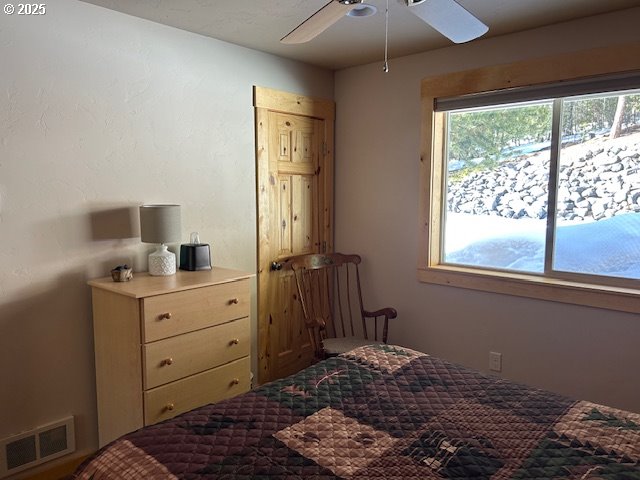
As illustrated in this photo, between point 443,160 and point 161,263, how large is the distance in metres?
1.96

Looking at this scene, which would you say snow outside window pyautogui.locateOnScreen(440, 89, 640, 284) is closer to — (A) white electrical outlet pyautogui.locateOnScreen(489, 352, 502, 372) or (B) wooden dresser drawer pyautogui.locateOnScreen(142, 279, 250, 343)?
(A) white electrical outlet pyautogui.locateOnScreen(489, 352, 502, 372)

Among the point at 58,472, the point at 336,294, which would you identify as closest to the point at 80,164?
the point at 58,472

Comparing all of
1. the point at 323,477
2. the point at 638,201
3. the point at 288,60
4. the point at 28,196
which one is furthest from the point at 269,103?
the point at 323,477

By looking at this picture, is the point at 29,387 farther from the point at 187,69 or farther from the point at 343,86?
the point at 343,86

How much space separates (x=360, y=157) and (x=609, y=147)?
64.3 inches

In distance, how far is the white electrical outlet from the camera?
3.00 meters

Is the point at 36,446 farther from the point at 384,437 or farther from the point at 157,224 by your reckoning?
the point at 384,437

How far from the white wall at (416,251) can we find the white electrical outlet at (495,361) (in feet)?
0.09

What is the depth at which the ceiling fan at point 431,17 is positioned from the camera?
5.41 ft

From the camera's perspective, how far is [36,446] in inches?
91.3

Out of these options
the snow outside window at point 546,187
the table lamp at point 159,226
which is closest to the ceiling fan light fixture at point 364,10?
the snow outside window at point 546,187

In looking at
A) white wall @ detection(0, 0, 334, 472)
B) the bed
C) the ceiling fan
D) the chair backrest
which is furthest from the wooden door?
the bed

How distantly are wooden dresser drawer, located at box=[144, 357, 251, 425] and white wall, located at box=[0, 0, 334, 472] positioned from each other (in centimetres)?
52

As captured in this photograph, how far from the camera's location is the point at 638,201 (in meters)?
2.56
